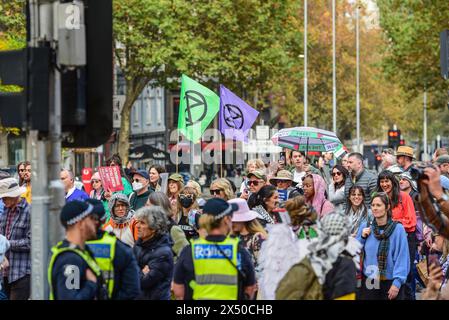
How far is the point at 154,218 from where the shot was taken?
34.0 feet

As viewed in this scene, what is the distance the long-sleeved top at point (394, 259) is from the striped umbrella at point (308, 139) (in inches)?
403

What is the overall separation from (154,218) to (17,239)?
87.2 inches

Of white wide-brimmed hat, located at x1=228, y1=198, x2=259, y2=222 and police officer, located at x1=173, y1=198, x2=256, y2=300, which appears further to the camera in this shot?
white wide-brimmed hat, located at x1=228, y1=198, x2=259, y2=222

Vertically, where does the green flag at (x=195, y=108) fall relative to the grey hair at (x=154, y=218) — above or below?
above

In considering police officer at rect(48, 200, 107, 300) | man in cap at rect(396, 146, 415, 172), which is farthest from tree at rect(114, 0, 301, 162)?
police officer at rect(48, 200, 107, 300)

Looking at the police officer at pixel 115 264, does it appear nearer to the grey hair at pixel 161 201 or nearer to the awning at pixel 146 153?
the grey hair at pixel 161 201

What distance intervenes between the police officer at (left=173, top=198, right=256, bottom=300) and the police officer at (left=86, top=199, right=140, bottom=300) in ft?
1.01

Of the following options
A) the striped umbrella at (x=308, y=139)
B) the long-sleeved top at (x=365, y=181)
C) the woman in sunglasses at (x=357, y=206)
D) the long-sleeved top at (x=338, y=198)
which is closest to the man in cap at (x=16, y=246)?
the woman in sunglasses at (x=357, y=206)

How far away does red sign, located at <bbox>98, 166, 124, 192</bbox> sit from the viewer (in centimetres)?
1711

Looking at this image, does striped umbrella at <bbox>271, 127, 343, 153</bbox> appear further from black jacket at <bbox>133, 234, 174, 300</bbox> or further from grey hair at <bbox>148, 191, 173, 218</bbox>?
black jacket at <bbox>133, 234, 174, 300</bbox>

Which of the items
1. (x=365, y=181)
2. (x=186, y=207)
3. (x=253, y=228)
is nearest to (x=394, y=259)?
(x=253, y=228)

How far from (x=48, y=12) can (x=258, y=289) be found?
2.77 meters

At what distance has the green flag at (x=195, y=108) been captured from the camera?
60.6 feet

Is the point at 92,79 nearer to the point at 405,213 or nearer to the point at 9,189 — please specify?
the point at 9,189
